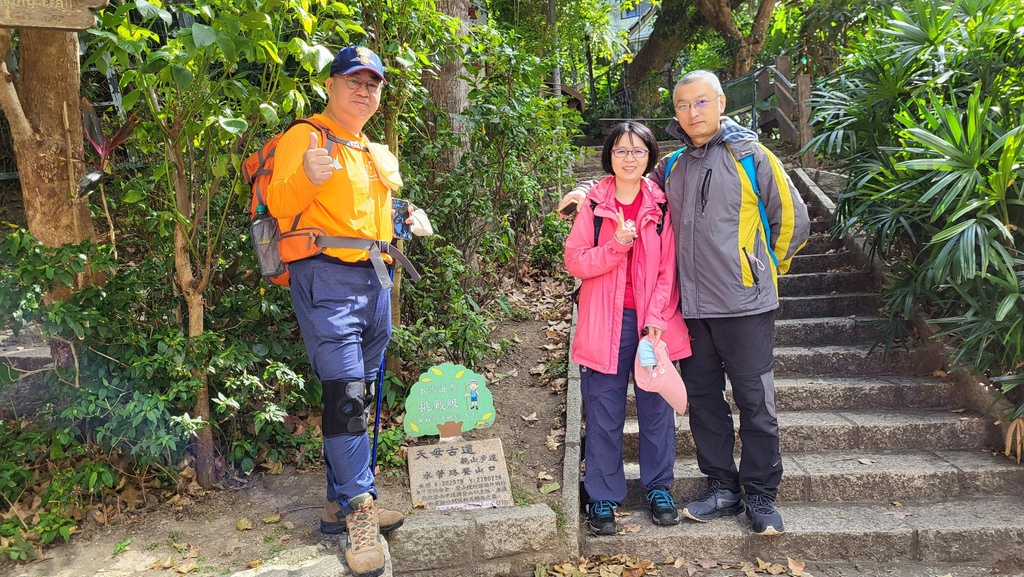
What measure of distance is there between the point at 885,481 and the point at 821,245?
3160mm

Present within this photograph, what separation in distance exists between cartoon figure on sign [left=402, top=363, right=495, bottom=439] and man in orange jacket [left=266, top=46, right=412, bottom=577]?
2.35 feet

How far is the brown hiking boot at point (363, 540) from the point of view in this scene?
9.69 ft

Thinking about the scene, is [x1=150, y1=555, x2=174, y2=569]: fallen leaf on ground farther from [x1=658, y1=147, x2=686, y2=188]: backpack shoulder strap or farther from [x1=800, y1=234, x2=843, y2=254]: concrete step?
[x1=800, y1=234, x2=843, y2=254]: concrete step

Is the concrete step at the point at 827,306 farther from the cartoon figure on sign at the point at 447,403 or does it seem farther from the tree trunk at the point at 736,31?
the tree trunk at the point at 736,31

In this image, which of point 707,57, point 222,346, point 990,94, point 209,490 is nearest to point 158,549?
point 209,490

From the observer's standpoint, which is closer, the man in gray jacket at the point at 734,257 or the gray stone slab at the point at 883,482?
the man in gray jacket at the point at 734,257

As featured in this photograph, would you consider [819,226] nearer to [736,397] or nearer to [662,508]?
[736,397]

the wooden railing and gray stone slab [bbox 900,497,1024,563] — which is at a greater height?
the wooden railing

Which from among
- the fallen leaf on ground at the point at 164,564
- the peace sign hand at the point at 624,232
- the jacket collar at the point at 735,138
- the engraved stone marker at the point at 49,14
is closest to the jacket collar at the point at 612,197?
the peace sign hand at the point at 624,232

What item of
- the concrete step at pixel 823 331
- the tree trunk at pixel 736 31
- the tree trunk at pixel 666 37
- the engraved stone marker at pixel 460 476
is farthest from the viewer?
the tree trunk at pixel 666 37

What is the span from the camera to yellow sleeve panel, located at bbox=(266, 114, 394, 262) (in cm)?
293

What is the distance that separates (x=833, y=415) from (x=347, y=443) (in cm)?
322

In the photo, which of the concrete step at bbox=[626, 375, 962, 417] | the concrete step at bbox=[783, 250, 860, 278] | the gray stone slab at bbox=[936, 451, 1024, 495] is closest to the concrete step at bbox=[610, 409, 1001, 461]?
the concrete step at bbox=[626, 375, 962, 417]

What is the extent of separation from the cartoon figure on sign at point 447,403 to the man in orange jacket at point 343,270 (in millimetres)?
715
